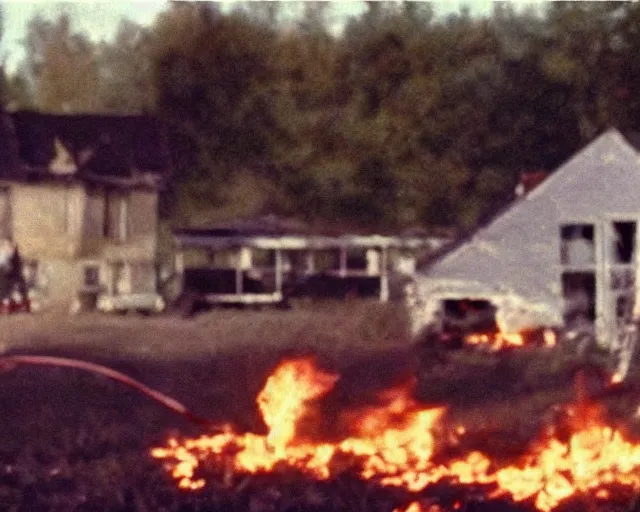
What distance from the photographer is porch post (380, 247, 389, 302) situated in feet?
19.3

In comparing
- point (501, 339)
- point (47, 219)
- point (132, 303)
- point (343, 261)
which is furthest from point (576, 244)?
point (47, 219)

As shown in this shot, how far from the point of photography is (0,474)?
5621mm

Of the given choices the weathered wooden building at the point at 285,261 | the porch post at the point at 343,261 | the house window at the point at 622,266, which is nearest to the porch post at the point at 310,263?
the weathered wooden building at the point at 285,261

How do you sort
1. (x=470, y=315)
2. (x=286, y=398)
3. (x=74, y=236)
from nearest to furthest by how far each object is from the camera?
(x=286, y=398)
(x=74, y=236)
(x=470, y=315)

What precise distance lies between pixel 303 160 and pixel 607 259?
129cm

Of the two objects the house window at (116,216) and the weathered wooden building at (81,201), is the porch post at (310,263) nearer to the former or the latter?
the weathered wooden building at (81,201)

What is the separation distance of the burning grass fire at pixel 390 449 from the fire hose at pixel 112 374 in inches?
4.0

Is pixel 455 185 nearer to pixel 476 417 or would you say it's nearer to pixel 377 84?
pixel 377 84

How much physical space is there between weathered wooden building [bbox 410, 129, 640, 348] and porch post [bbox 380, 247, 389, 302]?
4.7 inches

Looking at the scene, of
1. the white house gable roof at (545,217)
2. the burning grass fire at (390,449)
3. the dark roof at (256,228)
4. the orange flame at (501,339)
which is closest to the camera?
the burning grass fire at (390,449)

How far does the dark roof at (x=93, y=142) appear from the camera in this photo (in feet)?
19.3

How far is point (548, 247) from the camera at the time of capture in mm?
5988

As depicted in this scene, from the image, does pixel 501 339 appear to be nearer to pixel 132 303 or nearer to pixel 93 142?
pixel 132 303

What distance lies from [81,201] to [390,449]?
5.10 feet
